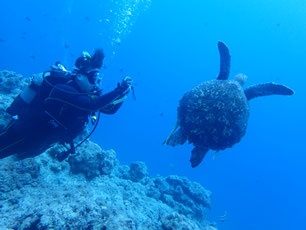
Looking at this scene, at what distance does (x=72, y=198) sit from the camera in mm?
3518

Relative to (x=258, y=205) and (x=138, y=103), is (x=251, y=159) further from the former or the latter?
(x=138, y=103)

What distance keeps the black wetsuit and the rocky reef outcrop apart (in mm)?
888

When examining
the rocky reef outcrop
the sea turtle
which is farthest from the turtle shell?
the rocky reef outcrop

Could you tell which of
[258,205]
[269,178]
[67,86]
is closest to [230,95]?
[67,86]

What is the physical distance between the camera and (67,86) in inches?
170

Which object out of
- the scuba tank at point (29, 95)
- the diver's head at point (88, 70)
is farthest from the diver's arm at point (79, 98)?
the scuba tank at point (29, 95)

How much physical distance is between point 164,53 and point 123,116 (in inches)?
2344

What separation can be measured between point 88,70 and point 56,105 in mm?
1026

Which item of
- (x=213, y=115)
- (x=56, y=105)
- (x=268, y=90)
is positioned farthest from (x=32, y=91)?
(x=268, y=90)

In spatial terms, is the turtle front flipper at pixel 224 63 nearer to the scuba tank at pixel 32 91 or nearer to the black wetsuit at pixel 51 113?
the black wetsuit at pixel 51 113

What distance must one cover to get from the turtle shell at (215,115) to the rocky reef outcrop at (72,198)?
1.75 meters

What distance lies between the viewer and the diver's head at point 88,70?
14.9 ft

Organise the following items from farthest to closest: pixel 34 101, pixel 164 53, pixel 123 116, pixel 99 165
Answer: pixel 164 53, pixel 123 116, pixel 99 165, pixel 34 101

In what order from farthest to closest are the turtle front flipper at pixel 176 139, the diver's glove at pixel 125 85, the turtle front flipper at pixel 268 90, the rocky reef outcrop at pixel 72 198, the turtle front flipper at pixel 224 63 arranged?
the turtle front flipper at pixel 224 63, the turtle front flipper at pixel 268 90, the turtle front flipper at pixel 176 139, the diver's glove at pixel 125 85, the rocky reef outcrop at pixel 72 198
